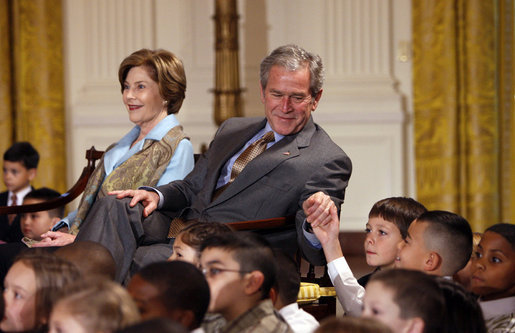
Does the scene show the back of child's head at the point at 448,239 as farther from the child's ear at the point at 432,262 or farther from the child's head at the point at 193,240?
the child's head at the point at 193,240

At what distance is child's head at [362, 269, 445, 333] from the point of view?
2211mm

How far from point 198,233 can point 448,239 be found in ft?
3.13

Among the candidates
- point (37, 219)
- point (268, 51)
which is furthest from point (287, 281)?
point (268, 51)

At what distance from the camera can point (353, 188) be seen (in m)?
6.38

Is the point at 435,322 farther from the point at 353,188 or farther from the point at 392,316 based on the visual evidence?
the point at 353,188

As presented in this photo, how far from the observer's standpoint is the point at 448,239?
9.98ft

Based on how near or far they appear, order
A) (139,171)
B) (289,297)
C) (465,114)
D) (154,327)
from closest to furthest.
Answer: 1. (154,327)
2. (289,297)
3. (139,171)
4. (465,114)

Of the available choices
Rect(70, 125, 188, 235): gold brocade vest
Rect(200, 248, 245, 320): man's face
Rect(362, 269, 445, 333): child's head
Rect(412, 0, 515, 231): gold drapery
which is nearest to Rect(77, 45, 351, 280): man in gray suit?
Rect(70, 125, 188, 235): gold brocade vest

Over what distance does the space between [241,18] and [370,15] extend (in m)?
1.06

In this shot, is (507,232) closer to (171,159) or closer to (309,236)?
(309,236)

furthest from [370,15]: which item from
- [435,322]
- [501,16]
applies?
[435,322]

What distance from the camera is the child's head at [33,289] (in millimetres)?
2477

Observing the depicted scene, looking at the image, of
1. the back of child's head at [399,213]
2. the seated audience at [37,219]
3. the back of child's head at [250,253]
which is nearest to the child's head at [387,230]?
the back of child's head at [399,213]

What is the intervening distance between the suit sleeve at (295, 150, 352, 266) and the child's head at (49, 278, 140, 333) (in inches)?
53.9
